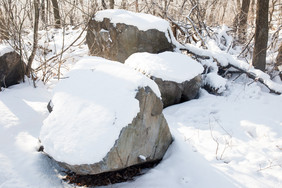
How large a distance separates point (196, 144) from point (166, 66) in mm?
1673

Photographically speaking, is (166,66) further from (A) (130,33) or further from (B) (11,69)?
(B) (11,69)

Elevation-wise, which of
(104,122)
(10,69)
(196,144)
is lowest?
(196,144)

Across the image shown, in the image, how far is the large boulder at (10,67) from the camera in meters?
3.79

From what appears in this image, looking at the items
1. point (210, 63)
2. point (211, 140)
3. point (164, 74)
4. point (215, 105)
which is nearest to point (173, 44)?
point (210, 63)

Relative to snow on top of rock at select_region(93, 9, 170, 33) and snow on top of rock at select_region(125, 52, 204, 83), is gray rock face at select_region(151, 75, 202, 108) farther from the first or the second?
snow on top of rock at select_region(93, 9, 170, 33)

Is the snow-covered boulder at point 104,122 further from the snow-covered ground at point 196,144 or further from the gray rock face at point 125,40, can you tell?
the gray rock face at point 125,40

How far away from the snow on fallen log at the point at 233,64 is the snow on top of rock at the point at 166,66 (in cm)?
82

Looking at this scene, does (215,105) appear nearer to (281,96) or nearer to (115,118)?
(281,96)

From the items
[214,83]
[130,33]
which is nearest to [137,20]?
[130,33]

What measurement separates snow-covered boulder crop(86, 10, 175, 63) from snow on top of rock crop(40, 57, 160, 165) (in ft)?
8.53

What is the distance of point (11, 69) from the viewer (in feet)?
12.9

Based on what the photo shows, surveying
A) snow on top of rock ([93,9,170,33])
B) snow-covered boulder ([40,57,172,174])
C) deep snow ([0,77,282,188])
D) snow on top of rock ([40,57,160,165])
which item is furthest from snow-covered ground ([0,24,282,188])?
snow on top of rock ([93,9,170,33])

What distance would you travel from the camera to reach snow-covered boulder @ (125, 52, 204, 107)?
13.0 ft

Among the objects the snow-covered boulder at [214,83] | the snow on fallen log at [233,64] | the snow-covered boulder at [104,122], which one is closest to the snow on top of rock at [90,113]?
the snow-covered boulder at [104,122]
